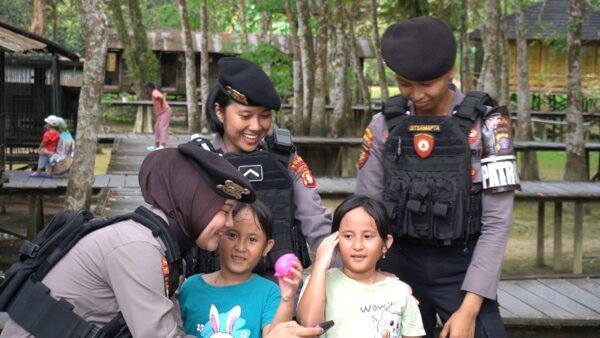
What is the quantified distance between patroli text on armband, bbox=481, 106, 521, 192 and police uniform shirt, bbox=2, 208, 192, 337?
1.49m

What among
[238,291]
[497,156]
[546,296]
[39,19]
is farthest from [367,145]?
[39,19]

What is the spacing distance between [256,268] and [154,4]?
1759 inches

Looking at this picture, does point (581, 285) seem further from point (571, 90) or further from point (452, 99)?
point (571, 90)

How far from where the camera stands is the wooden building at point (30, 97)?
15586mm

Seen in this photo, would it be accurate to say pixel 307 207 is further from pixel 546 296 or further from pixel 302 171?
pixel 546 296

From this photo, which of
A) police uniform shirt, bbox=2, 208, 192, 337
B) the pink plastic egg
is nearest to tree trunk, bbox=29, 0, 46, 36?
the pink plastic egg

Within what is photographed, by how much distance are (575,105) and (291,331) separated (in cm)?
1386

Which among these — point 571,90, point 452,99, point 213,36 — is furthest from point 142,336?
point 213,36

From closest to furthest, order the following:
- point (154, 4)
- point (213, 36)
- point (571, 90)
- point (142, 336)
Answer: point (142, 336) → point (571, 90) → point (213, 36) → point (154, 4)

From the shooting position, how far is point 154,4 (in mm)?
47156

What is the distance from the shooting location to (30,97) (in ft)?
54.5

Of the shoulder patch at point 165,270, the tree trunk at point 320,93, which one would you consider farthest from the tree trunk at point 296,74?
the shoulder patch at point 165,270

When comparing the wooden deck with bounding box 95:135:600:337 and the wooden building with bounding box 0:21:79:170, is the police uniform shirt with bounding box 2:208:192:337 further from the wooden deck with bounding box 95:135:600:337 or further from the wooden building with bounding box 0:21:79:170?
the wooden building with bounding box 0:21:79:170

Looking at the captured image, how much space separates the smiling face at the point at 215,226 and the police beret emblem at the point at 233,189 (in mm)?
29
